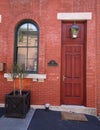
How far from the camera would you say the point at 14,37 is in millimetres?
7098

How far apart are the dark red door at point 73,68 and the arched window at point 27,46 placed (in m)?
1.15

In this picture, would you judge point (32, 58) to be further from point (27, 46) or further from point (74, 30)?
point (74, 30)

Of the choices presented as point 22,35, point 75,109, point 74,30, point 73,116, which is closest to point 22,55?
point 22,35

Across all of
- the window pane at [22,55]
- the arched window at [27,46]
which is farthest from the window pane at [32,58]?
the window pane at [22,55]

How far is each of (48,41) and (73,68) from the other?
1.43 metres

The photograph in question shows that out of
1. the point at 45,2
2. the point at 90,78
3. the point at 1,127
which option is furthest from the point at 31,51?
the point at 1,127

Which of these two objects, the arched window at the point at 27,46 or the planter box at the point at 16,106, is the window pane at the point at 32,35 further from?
the planter box at the point at 16,106

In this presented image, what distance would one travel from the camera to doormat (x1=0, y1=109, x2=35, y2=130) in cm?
520

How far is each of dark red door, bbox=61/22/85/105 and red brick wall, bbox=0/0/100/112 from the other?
283 millimetres

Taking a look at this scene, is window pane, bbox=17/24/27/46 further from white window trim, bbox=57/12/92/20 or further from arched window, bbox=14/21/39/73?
white window trim, bbox=57/12/92/20

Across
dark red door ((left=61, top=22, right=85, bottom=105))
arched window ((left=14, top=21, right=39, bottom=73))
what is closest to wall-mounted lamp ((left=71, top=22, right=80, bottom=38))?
dark red door ((left=61, top=22, right=85, bottom=105))

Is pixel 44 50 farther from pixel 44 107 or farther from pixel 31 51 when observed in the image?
pixel 44 107

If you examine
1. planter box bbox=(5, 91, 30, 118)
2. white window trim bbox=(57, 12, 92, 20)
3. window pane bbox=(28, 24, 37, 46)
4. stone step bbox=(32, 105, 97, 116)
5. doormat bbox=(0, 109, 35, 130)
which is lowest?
doormat bbox=(0, 109, 35, 130)

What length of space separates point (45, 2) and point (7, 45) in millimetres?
2225
